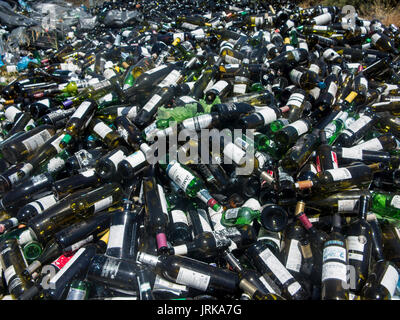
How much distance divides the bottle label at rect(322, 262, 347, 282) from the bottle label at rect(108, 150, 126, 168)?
1.98 meters

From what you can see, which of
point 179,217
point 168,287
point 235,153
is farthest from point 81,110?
point 168,287

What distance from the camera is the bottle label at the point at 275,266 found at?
2.07m

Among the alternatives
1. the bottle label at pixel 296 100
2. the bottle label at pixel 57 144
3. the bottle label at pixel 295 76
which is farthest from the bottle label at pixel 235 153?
the bottle label at pixel 295 76

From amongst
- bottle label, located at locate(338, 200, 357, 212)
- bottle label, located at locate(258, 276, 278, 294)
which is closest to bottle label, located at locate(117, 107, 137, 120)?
bottle label, located at locate(258, 276, 278, 294)

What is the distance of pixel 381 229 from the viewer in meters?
2.48

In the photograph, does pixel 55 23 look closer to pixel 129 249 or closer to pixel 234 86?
pixel 234 86

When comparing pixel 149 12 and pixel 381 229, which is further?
pixel 149 12

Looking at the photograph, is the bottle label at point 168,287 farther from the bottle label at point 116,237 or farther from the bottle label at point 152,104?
the bottle label at point 152,104

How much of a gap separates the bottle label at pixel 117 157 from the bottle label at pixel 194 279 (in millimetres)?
1255

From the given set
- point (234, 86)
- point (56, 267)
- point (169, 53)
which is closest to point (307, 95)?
point (234, 86)

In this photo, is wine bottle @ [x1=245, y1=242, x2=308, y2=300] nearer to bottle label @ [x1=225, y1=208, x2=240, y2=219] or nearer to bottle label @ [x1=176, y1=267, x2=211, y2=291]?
bottle label @ [x1=225, y1=208, x2=240, y2=219]

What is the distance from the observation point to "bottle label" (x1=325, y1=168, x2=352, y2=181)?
253cm
